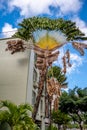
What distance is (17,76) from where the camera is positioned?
23500 millimetres

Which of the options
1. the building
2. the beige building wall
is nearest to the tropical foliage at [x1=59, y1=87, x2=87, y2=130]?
the building

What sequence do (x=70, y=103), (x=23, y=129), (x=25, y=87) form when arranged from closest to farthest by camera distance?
(x=23, y=129) < (x=25, y=87) < (x=70, y=103)

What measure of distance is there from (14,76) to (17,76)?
0.28 m

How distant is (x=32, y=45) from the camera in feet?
69.2

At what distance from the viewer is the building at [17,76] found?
2284 cm

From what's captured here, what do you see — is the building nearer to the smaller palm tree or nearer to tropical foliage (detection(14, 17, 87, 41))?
tropical foliage (detection(14, 17, 87, 41))

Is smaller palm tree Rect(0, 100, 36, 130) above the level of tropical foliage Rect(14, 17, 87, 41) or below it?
below

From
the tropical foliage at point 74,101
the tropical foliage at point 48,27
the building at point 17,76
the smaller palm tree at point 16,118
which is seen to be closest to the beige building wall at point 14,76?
the building at point 17,76

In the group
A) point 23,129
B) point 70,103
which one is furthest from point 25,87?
point 70,103

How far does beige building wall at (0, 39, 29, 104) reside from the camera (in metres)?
22.8

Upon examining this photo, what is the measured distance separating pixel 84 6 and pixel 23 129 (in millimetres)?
9262

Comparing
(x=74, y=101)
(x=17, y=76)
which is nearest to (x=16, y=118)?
(x=17, y=76)

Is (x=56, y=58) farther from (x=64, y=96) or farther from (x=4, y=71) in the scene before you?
(x=64, y=96)

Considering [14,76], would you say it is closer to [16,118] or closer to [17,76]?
[17,76]
